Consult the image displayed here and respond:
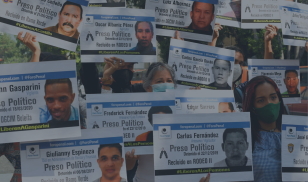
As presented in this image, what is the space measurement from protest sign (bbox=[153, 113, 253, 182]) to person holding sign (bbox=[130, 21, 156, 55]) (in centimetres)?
95

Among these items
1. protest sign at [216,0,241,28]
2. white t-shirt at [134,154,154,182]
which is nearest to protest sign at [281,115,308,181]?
white t-shirt at [134,154,154,182]

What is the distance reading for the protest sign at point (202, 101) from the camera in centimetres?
327

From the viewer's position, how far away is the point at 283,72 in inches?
169

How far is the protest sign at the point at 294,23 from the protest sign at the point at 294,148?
144cm

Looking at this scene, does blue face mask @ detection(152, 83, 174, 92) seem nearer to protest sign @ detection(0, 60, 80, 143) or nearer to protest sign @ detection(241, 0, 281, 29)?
protest sign @ detection(0, 60, 80, 143)

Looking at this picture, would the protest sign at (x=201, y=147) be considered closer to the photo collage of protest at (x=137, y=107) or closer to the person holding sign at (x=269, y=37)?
the photo collage of protest at (x=137, y=107)

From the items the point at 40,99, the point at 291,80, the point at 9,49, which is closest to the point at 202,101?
the point at 40,99

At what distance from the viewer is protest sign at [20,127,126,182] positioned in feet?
8.30

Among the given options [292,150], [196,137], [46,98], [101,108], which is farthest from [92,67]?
[292,150]

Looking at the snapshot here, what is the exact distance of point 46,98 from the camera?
2.53 m

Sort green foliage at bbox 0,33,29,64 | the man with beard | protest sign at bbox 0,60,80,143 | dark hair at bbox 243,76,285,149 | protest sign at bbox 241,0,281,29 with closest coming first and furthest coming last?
protest sign at bbox 0,60,80,143 < the man with beard < dark hair at bbox 243,76,285,149 < protest sign at bbox 241,0,281,29 < green foliage at bbox 0,33,29,64

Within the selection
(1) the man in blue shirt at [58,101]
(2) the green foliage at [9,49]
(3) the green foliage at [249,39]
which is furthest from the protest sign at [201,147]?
(2) the green foliage at [9,49]

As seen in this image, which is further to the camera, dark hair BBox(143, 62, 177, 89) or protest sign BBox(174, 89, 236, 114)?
dark hair BBox(143, 62, 177, 89)

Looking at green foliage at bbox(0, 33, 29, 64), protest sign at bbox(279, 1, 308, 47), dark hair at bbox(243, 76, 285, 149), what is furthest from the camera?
green foliage at bbox(0, 33, 29, 64)
